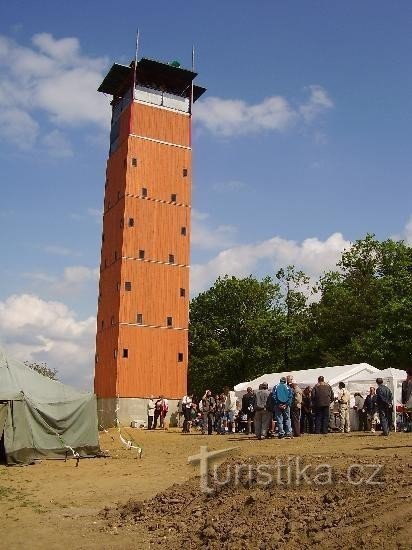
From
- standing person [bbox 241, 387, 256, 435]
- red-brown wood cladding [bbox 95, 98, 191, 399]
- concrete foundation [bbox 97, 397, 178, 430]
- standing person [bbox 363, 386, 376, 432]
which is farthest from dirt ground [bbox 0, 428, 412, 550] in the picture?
red-brown wood cladding [bbox 95, 98, 191, 399]

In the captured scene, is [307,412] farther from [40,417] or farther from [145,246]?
[145,246]

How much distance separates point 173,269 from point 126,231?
13.2 feet

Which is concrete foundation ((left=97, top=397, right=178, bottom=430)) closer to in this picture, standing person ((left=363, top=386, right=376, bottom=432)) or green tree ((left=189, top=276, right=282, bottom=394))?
green tree ((left=189, top=276, right=282, bottom=394))

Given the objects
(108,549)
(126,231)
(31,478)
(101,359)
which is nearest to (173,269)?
(126,231)

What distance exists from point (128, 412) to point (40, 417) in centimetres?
1987

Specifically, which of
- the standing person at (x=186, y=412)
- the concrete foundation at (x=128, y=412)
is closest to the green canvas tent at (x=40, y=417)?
the standing person at (x=186, y=412)

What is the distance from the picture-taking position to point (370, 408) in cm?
1952

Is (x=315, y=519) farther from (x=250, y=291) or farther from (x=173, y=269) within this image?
(x=250, y=291)

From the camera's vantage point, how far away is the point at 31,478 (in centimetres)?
1396

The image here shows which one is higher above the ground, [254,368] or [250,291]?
[250,291]

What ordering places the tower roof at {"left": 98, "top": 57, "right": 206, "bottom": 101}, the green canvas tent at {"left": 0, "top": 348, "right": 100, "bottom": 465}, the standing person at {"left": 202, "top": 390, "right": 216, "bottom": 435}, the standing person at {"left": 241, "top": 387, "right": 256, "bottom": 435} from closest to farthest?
the green canvas tent at {"left": 0, "top": 348, "right": 100, "bottom": 465}, the standing person at {"left": 241, "top": 387, "right": 256, "bottom": 435}, the standing person at {"left": 202, "top": 390, "right": 216, "bottom": 435}, the tower roof at {"left": 98, "top": 57, "right": 206, "bottom": 101}

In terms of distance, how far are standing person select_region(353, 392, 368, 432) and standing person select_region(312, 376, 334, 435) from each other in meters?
2.37

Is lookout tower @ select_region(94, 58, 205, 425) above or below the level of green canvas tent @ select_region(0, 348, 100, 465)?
above

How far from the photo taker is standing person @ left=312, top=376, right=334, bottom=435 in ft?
59.9
